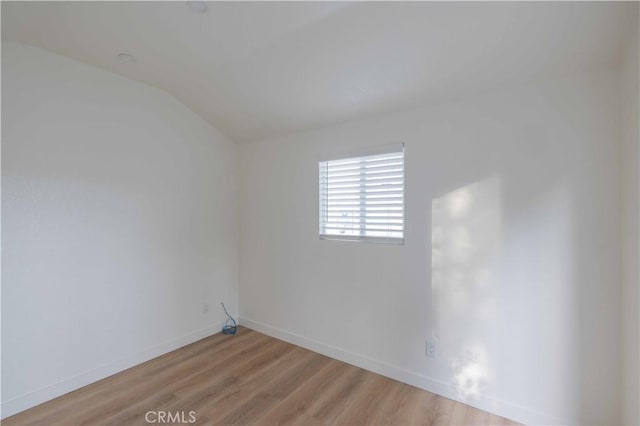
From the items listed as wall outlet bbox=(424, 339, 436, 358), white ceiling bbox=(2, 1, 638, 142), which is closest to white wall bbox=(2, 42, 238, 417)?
white ceiling bbox=(2, 1, 638, 142)

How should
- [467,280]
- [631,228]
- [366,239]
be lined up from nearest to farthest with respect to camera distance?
1. [631,228]
2. [467,280]
3. [366,239]

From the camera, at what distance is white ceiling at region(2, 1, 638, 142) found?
156 centimetres

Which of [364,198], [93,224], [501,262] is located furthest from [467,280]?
[93,224]

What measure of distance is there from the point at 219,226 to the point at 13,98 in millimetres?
1999

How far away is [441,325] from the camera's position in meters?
2.24

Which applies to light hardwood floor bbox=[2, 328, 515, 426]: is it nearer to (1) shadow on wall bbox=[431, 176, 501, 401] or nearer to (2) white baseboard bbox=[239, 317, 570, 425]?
(2) white baseboard bbox=[239, 317, 570, 425]

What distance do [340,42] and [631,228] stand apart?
1965 mm

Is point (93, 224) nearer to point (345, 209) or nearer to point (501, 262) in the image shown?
point (345, 209)

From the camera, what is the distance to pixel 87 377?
2.37m

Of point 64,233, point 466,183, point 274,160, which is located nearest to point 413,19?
point 466,183

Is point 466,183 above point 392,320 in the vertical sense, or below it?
above

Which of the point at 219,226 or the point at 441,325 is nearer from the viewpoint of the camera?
the point at 441,325

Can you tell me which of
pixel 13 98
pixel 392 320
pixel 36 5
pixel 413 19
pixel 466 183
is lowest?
pixel 392 320

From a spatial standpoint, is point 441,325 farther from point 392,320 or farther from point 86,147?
point 86,147
